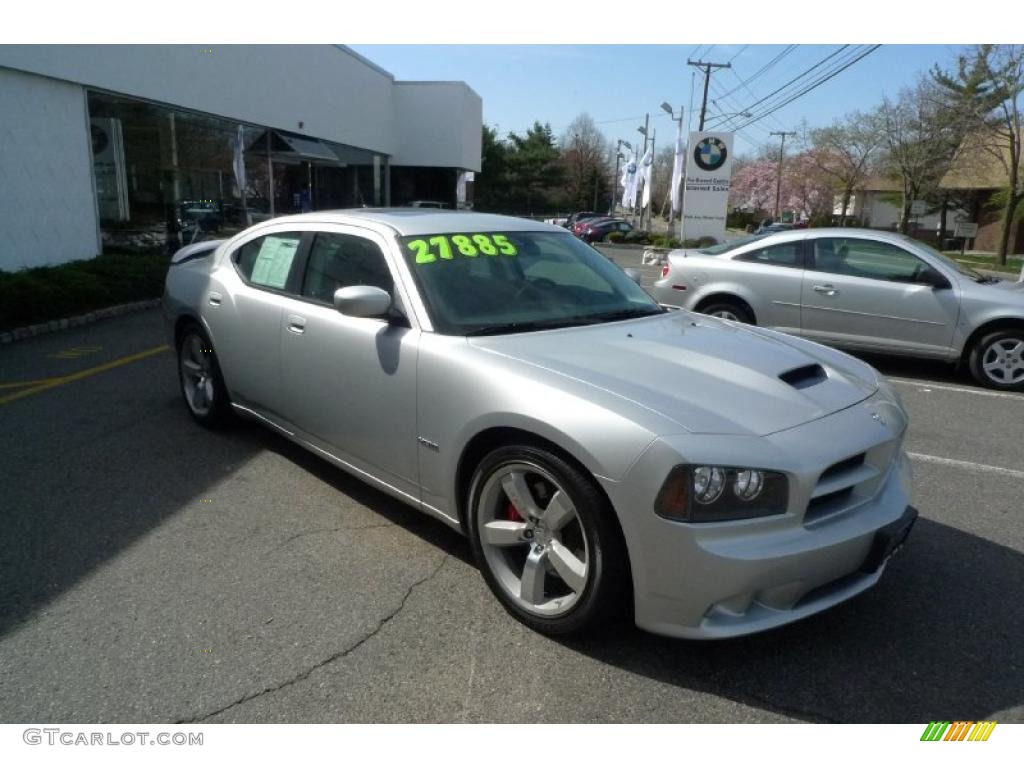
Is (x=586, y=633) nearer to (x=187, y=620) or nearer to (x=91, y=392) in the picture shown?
(x=187, y=620)

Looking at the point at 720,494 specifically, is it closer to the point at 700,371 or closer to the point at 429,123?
the point at 700,371

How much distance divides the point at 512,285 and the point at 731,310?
5139mm

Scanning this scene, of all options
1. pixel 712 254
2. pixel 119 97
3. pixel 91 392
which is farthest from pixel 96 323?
pixel 712 254

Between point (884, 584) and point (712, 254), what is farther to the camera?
point (712, 254)

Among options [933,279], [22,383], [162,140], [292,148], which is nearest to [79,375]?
[22,383]

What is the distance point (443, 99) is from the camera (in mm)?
32438

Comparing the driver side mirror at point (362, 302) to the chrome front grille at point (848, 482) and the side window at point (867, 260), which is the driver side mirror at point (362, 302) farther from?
the side window at point (867, 260)

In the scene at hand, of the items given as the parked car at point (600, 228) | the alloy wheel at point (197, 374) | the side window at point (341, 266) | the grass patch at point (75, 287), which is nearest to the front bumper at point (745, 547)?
the side window at point (341, 266)

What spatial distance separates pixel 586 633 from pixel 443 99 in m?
32.5

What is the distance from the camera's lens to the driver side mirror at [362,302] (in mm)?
3438

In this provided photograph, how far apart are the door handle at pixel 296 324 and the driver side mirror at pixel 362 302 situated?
672 millimetres

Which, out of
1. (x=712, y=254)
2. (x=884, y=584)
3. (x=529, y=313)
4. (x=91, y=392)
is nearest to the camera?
(x=884, y=584)

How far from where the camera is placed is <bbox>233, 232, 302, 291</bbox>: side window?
14.7 ft

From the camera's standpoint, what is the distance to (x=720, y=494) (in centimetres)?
251
